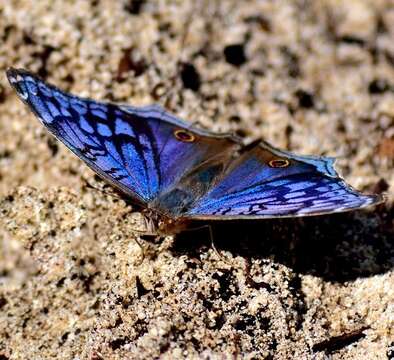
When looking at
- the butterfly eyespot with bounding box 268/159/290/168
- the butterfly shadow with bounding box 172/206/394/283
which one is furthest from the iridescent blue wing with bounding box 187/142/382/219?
the butterfly shadow with bounding box 172/206/394/283

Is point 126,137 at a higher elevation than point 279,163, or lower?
higher

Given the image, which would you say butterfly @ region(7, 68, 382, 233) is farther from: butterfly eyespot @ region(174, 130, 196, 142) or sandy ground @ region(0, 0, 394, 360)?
sandy ground @ region(0, 0, 394, 360)

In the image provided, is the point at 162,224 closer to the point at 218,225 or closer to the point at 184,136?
the point at 218,225

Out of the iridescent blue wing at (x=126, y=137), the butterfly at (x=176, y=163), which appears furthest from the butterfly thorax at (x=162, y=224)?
the iridescent blue wing at (x=126, y=137)

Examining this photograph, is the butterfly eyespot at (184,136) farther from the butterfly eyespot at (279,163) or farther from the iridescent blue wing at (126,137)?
the butterfly eyespot at (279,163)

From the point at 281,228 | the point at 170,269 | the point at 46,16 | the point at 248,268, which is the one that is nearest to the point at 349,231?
the point at 281,228

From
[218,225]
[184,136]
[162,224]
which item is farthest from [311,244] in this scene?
[184,136]
